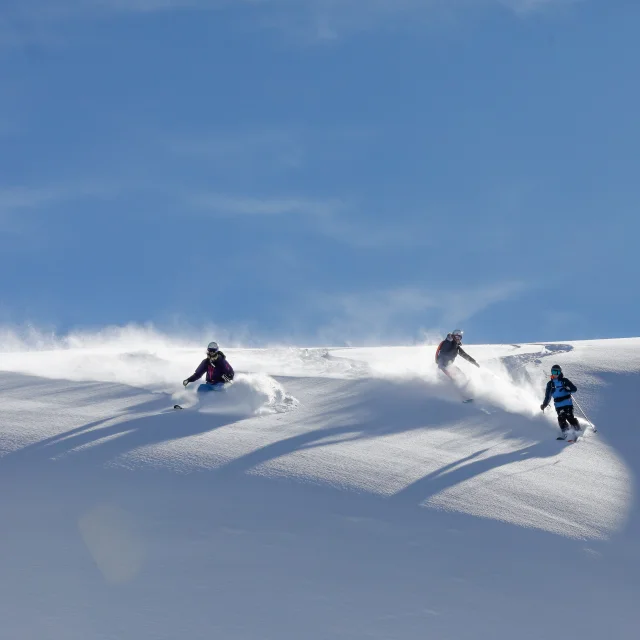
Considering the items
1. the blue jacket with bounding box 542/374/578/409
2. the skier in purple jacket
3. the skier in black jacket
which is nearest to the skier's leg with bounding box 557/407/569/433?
the blue jacket with bounding box 542/374/578/409

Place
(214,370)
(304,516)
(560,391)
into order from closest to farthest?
(304,516), (560,391), (214,370)

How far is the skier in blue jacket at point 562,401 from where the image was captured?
17078 mm

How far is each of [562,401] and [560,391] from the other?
0.69ft

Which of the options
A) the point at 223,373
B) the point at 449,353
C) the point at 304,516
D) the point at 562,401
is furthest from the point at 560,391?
the point at 304,516

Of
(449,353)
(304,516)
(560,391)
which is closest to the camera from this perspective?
(304,516)

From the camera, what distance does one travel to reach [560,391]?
17.1m

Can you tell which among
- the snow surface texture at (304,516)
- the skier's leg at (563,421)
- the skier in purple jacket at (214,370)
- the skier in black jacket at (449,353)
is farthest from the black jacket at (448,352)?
the skier in purple jacket at (214,370)

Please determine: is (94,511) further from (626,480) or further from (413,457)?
(626,480)

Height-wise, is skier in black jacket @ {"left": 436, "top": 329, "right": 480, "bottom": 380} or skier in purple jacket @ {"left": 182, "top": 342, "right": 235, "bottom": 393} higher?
skier in black jacket @ {"left": 436, "top": 329, "right": 480, "bottom": 380}

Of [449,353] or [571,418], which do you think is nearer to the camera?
[571,418]

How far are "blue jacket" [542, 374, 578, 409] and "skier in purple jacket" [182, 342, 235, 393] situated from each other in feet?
21.4

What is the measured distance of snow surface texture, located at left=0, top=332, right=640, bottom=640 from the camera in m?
9.65

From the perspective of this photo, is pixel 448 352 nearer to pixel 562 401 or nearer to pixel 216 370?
pixel 562 401

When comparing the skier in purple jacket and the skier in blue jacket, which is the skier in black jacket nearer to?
the skier in blue jacket
